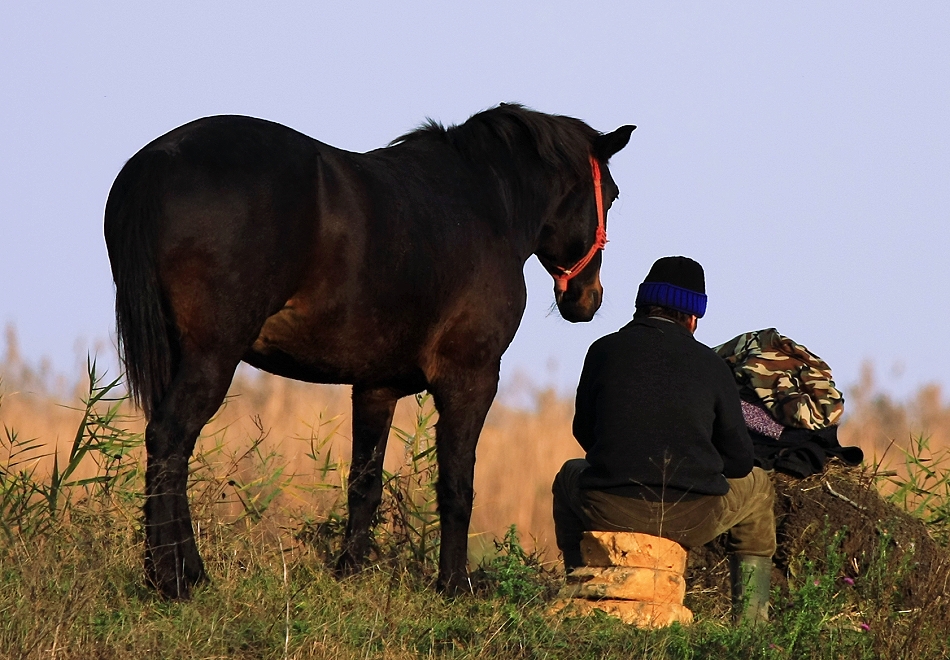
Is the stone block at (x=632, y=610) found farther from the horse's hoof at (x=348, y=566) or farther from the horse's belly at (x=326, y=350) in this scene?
the horse's belly at (x=326, y=350)

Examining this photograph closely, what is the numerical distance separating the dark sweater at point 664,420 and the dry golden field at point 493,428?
3.64 metres

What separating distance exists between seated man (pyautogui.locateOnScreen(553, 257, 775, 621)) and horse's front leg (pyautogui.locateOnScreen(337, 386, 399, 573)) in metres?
1.15

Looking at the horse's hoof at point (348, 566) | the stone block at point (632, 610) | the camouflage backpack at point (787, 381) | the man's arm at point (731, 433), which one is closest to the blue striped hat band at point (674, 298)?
the man's arm at point (731, 433)

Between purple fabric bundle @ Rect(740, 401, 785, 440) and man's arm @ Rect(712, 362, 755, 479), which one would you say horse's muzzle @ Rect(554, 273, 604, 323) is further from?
man's arm @ Rect(712, 362, 755, 479)

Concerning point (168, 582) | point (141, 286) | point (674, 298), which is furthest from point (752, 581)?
point (141, 286)

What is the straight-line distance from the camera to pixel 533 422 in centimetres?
1112

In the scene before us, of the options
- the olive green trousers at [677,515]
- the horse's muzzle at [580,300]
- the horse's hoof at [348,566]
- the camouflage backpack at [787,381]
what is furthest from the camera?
the horse's muzzle at [580,300]

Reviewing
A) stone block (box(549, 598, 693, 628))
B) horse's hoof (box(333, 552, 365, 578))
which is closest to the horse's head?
horse's hoof (box(333, 552, 365, 578))

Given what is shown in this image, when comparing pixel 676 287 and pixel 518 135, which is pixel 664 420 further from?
pixel 518 135

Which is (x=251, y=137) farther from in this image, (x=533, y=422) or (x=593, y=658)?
(x=533, y=422)

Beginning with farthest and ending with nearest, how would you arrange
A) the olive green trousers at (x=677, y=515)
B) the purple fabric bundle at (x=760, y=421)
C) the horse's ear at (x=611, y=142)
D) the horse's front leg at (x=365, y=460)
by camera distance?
the horse's ear at (x=611, y=142) < the horse's front leg at (x=365, y=460) < the purple fabric bundle at (x=760, y=421) < the olive green trousers at (x=677, y=515)

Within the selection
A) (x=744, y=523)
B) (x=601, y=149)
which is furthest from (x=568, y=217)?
(x=744, y=523)

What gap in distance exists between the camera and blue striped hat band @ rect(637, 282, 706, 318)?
5762 millimetres

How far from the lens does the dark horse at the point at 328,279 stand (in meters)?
4.94
